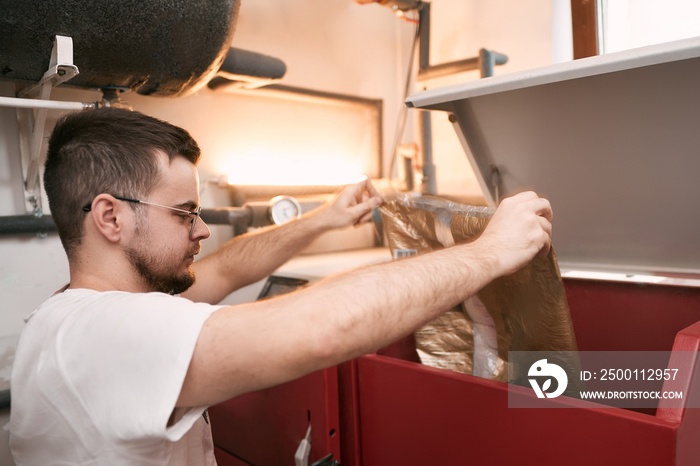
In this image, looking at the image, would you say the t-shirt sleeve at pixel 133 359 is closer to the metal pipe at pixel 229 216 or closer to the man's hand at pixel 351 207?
the man's hand at pixel 351 207

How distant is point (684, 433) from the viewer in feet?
2.13

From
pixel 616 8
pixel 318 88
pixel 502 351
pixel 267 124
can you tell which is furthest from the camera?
pixel 318 88

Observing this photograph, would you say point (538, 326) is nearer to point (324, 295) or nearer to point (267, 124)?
point (324, 295)

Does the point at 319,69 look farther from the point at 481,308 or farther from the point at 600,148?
the point at 481,308

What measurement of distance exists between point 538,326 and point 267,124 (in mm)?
1385

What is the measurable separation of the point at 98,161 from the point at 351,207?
577 mm

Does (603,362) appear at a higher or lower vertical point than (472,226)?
lower

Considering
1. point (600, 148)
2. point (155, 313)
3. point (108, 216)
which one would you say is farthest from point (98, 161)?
point (600, 148)

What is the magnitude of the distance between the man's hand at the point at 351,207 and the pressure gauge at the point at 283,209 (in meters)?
0.36

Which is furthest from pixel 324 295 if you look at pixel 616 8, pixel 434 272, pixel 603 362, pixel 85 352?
pixel 616 8

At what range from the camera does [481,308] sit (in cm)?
103

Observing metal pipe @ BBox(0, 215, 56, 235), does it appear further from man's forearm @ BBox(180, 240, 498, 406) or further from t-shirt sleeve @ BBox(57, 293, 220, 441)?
man's forearm @ BBox(180, 240, 498, 406)

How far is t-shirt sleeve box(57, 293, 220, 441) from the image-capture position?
2.03ft

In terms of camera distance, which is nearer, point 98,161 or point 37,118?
point 98,161
